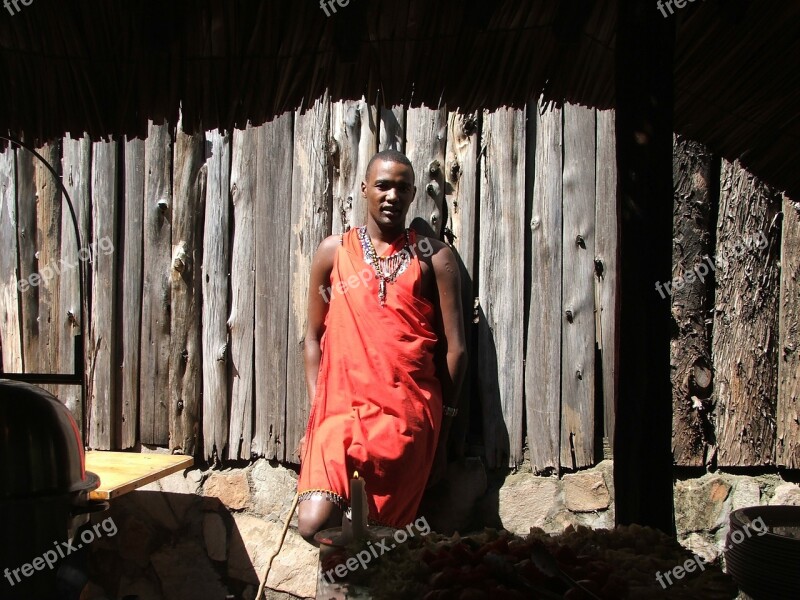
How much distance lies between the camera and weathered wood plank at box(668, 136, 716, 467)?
3.54 metres

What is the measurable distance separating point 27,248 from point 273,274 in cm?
137

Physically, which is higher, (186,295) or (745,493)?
(186,295)

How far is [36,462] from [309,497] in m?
1.96

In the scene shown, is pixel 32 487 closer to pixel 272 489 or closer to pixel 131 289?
pixel 272 489

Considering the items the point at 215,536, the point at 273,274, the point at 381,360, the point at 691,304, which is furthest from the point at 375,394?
the point at 691,304

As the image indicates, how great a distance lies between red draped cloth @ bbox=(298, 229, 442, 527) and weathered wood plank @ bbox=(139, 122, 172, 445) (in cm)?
95

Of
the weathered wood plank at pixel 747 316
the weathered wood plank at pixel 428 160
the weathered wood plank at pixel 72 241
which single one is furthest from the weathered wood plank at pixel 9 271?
the weathered wood plank at pixel 747 316

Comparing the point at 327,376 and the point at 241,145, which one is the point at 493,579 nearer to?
the point at 327,376

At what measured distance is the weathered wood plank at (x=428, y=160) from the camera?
12.4 feet

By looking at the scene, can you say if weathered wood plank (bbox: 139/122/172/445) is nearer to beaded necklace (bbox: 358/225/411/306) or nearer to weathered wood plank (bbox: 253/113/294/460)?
weathered wood plank (bbox: 253/113/294/460)

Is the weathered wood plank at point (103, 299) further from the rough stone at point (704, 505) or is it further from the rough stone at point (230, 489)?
the rough stone at point (704, 505)

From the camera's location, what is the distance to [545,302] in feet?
12.3

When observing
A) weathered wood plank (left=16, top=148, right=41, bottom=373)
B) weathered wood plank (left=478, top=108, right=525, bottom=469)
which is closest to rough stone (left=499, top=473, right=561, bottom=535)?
weathered wood plank (left=478, top=108, right=525, bottom=469)

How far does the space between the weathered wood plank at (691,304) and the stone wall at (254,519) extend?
0.23 metres
